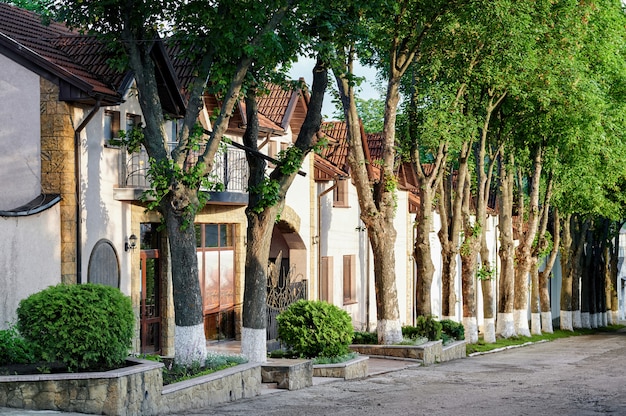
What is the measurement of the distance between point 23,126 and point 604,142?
965 inches

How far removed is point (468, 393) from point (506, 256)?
2288 centimetres

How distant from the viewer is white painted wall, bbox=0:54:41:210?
2214 centimetres

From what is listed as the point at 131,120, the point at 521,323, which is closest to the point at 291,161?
the point at 131,120

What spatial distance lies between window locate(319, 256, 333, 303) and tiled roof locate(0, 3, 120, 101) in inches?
552

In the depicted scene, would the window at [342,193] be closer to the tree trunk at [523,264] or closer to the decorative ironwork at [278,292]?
the decorative ironwork at [278,292]

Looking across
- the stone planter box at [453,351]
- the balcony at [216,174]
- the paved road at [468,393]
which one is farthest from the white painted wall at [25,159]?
the stone planter box at [453,351]

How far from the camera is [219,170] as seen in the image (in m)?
28.5

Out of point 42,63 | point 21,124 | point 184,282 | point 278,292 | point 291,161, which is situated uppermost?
point 42,63

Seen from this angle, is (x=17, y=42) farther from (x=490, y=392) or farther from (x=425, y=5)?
(x=490, y=392)

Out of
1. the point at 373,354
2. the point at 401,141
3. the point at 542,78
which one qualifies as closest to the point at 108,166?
the point at 373,354

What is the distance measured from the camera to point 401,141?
31.5m

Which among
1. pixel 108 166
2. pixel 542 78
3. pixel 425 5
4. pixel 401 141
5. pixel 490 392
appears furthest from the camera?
pixel 542 78

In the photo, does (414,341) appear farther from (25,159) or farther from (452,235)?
(25,159)

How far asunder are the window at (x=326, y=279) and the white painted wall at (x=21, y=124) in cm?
1630
